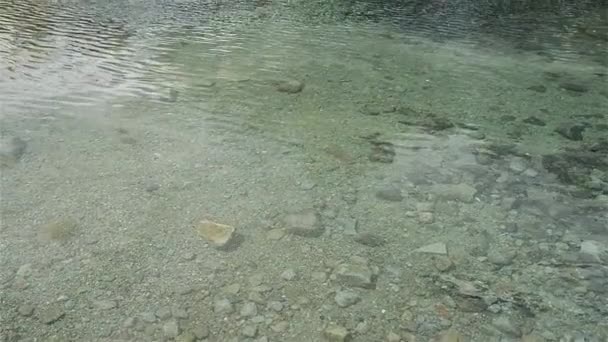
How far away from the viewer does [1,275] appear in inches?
91.1

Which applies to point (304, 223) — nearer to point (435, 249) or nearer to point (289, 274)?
point (289, 274)

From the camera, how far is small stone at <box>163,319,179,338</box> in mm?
2062

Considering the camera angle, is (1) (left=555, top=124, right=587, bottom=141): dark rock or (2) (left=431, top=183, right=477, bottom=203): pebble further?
(1) (left=555, top=124, right=587, bottom=141): dark rock

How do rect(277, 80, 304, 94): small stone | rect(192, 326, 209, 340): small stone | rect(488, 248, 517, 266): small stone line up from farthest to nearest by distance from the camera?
rect(277, 80, 304, 94): small stone, rect(488, 248, 517, 266): small stone, rect(192, 326, 209, 340): small stone

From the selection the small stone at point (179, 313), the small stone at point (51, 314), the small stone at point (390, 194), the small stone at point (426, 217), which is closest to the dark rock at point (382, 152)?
the small stone at point (390, 194)

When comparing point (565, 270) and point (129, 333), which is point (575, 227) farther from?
point (129, 333)

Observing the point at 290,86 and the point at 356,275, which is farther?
the point at 290,86

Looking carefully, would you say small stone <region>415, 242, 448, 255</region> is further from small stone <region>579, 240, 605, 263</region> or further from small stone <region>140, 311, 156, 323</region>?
small stone <region>140, 311, 156, 323</region>

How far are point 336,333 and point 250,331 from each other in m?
0.33

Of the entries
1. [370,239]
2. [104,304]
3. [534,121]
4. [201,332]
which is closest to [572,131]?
[534,121]

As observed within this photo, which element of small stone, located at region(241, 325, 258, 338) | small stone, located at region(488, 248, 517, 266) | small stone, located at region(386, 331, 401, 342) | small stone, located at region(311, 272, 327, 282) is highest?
small stone, located at region(488, 248, 517, 266)

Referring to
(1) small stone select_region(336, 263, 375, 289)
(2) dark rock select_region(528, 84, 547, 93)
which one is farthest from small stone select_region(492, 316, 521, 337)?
(2) dark rock select_region(528, 84, 547, 93)

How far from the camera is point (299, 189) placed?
3000mm

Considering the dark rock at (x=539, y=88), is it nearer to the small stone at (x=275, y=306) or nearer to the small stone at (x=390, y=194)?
the small stone at (x=390, y=194)
